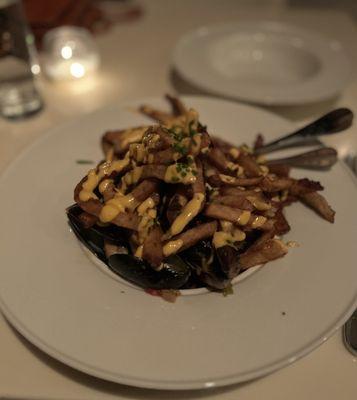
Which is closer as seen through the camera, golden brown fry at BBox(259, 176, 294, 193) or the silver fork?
the silver fork

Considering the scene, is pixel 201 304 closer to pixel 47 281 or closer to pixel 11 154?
pixel 47 281

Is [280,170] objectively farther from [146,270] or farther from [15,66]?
[15,66]

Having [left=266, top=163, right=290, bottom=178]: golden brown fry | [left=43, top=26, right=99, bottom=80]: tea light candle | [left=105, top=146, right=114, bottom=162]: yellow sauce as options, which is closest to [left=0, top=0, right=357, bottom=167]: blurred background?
[left=43, top=26, right=99, bottom=80]: tea light candle

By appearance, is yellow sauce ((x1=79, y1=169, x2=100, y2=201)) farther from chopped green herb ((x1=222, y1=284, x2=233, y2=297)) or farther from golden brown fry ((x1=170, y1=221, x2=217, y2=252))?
chopped green herb ((x1=222, y1=284, x2=233, y2=297))

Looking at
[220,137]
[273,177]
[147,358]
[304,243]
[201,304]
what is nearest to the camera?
[147,358]

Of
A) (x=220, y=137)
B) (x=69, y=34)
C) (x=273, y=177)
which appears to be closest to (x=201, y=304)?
(x=273, y=177)

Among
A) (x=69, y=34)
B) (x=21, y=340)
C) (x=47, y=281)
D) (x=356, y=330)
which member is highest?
(x=69, y=34)
